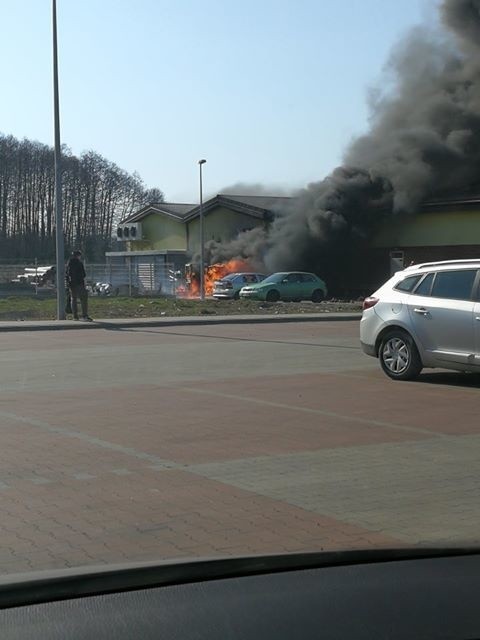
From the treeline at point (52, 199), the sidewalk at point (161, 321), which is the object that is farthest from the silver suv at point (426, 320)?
the treeline at point (52, 199)

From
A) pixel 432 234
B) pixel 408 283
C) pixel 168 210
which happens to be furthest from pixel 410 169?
pixel 408 283

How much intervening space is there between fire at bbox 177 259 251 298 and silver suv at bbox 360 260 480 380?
131 ft

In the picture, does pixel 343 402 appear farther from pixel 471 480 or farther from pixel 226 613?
pixel 226 613

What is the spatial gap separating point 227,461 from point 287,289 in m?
36.8

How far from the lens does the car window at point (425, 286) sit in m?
12.5

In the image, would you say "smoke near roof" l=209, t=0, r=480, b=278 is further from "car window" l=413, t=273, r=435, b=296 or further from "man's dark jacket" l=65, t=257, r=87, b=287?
"car window" l=413, t=273, r=435, b=296

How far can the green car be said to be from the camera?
44.0 meters

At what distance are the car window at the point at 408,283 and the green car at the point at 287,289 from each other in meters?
31.0

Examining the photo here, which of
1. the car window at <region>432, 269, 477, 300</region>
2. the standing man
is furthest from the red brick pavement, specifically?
the standing man

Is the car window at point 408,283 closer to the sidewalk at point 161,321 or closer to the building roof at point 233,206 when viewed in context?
the sidewalk at point 161,321

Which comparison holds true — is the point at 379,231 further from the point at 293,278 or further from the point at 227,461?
the point at 227,461

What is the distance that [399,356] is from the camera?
41.8ft

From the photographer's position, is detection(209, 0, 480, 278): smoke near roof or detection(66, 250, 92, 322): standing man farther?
detection(209, 0, 480, 278): smoke near roof

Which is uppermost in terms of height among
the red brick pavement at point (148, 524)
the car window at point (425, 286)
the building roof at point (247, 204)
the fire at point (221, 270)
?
the building roof at point (247, 204)
